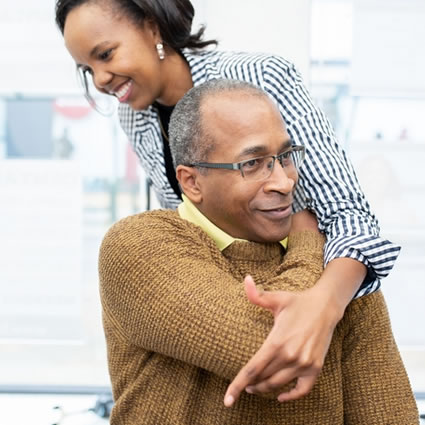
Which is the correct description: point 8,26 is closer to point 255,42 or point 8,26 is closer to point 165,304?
point 255,42

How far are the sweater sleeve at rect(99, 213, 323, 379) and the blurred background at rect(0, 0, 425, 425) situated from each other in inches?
42.2

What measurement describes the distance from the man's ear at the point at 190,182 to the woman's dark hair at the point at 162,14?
42cm

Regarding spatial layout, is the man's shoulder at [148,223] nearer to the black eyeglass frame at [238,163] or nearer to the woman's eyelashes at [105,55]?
the black eyeglass frame at [238,163]

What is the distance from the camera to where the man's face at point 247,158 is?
1089 millimetres

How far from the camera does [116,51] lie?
1.36m

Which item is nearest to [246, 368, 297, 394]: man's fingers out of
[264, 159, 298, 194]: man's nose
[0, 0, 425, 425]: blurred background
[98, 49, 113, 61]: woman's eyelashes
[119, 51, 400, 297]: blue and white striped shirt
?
[119, 51, 400, 297]: blue and white striped shirt

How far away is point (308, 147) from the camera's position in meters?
1.19

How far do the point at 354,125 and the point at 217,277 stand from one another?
51.5 inches

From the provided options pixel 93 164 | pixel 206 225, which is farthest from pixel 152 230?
pixel 93 164

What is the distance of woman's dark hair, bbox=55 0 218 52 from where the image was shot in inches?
53.7

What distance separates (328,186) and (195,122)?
296 mm

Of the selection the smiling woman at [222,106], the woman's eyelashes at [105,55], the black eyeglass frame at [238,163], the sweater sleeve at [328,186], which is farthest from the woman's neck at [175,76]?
the black eyeglass frame at [238,163]

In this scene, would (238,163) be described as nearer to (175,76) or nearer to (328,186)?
(328,186)

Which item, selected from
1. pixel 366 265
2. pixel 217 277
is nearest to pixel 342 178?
pixel 366 265
